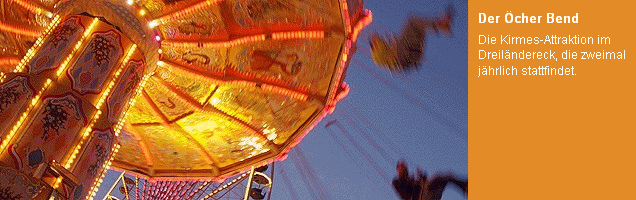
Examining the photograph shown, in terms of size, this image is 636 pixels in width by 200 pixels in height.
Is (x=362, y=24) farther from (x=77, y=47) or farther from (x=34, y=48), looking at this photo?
(x=34, y=48)

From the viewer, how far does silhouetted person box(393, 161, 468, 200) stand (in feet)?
47.1

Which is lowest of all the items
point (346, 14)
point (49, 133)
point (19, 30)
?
point (49, 133)

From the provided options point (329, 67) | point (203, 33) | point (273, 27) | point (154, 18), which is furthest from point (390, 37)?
point (154, 18)

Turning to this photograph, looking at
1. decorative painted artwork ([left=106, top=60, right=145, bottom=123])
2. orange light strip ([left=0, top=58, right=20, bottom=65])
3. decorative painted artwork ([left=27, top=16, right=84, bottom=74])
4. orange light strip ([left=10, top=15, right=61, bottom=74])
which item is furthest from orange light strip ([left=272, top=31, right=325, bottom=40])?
orange light strip ([left=0, top=58, right=20, bottom=65])

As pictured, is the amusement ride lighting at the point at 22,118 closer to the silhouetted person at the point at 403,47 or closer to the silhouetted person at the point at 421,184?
the silhouetted person at the point at 403,47

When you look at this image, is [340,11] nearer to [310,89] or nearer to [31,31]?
[310,89]

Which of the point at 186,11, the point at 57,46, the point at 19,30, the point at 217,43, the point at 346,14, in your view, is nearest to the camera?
the point at 57,46

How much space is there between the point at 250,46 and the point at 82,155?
137 inches

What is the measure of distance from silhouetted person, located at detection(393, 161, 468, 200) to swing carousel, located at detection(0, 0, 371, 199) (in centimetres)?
376

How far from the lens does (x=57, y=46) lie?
806cm

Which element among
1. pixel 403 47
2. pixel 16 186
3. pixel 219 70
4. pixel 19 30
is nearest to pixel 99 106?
pixel 16 186

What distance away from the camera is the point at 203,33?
10148 millimetres

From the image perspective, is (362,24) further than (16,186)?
Yes

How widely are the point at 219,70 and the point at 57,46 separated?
3.14m
